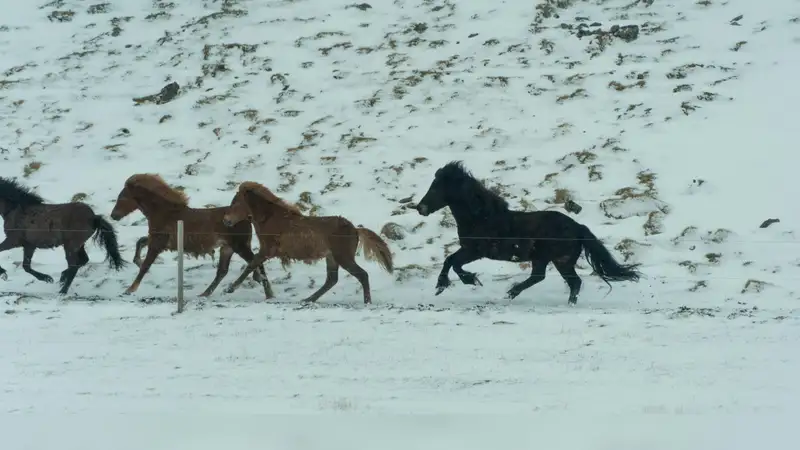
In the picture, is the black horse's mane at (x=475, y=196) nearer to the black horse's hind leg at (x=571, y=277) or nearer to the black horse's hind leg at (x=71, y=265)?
the black horse's hind leg at (x=571, y=277)

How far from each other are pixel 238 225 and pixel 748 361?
676 centimetres

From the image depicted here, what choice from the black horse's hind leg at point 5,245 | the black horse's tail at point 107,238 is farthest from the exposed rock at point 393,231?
the black horse's hind leg at point 5,245

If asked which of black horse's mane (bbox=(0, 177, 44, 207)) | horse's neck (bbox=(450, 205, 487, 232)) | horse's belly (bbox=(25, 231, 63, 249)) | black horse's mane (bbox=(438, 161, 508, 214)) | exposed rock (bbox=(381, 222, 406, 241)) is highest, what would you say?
black horse's mane (bbox=(438, 161, 508, 214))

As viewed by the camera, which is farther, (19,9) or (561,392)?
(19,9)

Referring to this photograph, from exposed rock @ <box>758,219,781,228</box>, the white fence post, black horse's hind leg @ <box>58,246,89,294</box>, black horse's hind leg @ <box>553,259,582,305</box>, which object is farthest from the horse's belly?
exposed rock @ <box>758,219,781,228</box>

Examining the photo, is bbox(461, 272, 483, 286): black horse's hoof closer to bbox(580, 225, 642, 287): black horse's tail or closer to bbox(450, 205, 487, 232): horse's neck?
bbox(450, 205, 487, 232): horse's neck

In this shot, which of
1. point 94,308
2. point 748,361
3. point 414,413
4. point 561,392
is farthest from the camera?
point 94,308

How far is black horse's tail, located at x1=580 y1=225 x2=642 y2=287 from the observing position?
448 inches

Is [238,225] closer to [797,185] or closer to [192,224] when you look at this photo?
[192,224]

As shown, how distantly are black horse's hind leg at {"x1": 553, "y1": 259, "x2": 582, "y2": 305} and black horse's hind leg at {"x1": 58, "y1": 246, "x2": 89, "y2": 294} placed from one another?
6373 mm

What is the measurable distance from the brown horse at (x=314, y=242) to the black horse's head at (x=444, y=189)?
0.83 meters

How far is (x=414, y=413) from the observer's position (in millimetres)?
6496

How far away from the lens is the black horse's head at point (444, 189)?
39.6ft

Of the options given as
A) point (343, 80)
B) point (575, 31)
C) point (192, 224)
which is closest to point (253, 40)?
point (343, 80)
